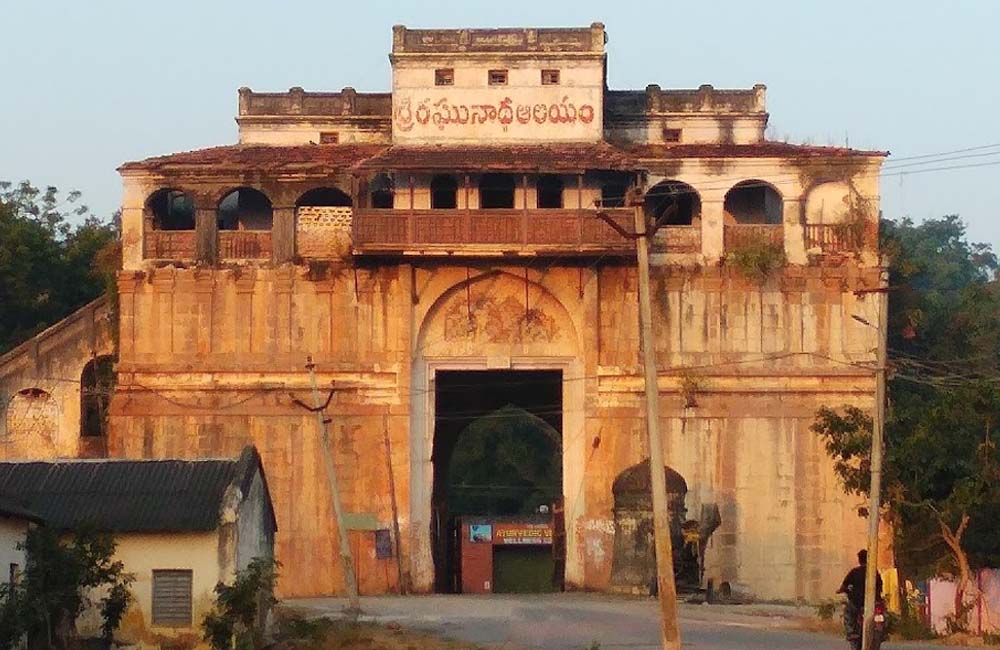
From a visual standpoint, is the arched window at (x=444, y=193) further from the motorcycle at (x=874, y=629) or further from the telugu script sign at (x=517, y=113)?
the motorcycle at (x=874, y=629)

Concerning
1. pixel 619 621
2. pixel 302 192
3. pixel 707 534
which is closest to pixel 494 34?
pixel 302 192

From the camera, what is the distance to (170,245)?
52.0 meters

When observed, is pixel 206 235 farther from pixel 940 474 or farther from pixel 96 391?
pixel 940 474

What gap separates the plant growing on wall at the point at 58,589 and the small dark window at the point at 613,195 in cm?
2176

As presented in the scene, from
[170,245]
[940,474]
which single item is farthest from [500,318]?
[940,474]

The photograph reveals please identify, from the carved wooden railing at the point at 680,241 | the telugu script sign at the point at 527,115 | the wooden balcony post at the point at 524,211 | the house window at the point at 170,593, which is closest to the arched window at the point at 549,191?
the wooden balcony post at the point at 524,211

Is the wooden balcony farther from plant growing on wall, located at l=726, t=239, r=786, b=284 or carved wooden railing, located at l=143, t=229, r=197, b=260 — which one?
carved wooden railing, located at l=143, t=229, r=197, b=260

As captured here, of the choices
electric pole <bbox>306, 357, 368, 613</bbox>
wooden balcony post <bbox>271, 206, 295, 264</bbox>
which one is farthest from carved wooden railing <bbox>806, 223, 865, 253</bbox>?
wooden balcony post <bbox>271, 206, 295, 264</bbox>

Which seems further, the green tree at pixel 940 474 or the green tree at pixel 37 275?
the green tree at pixel 37 275

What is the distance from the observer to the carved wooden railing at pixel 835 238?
51531 mm

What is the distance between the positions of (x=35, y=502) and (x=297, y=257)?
55.4 ft

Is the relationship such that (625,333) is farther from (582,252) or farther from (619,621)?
(619,621)

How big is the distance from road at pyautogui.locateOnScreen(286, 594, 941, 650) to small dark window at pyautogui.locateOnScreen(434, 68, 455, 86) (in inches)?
541

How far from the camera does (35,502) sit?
35.7 metres
